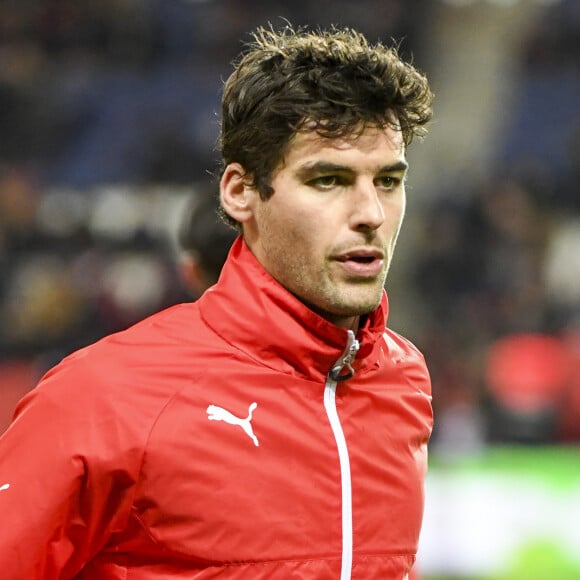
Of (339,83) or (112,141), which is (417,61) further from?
(339,83)

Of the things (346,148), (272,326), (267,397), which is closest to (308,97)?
(346,148)

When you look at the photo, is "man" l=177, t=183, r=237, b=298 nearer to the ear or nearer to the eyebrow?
the ear

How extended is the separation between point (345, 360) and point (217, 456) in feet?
0.98

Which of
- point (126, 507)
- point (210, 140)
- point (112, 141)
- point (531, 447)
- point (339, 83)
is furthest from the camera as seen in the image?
point (112, 141)

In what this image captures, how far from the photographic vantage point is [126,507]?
2021mm

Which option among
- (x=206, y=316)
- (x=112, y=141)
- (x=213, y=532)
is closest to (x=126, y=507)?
(x=213, y=532)

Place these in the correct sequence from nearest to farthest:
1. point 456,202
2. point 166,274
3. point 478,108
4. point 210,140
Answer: point 166,274
point 456,202
point 210,140
point 478,108

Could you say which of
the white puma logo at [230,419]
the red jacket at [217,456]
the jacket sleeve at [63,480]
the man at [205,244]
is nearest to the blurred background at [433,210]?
the man at [205,244]

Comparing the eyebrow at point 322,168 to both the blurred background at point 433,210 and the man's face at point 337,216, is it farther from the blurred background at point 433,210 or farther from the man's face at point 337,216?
the blurred background at point 433,210

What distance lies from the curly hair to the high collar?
6.6 inches

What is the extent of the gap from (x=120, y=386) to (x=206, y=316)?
25cm

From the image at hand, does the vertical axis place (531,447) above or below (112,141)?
below

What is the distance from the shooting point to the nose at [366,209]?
2.14 meters

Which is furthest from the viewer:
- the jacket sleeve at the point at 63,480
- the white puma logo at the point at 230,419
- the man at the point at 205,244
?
the man at the point at 205,244
